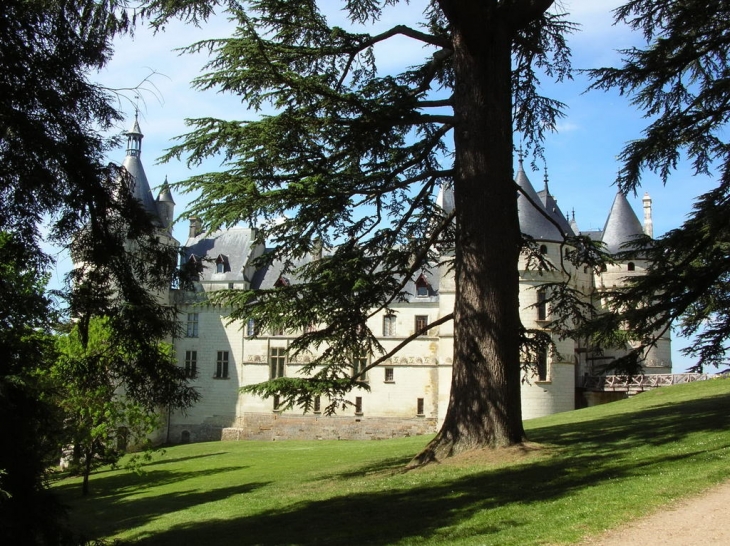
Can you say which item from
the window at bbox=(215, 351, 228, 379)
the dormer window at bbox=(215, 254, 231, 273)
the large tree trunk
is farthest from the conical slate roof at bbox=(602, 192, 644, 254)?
the large tree trunk

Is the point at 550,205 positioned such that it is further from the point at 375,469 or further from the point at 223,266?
the point at 375,469

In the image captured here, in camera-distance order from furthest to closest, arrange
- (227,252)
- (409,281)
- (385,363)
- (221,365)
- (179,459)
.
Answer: (227,252) < (409,281) < (221,365) < (385,363) < (179,459)

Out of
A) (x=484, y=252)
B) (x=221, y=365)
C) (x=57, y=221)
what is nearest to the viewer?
(x=57, y=221)

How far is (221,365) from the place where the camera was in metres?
37.9

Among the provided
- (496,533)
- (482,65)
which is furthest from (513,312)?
(496,533)

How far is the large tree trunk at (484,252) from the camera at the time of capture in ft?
29.5

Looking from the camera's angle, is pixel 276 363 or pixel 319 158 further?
pixel 276 363

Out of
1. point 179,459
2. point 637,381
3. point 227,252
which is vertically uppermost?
point 227,252

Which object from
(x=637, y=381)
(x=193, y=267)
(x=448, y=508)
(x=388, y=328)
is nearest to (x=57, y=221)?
(x=193, y=267)

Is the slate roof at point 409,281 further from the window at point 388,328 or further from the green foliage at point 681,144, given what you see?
the green foliage at point 681,144

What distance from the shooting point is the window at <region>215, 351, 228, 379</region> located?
37.6 metres

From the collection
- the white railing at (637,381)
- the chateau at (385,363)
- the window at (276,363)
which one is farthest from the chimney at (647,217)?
the window at (276,363)

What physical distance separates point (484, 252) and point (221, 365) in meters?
30.3

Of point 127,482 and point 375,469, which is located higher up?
point 375,469
